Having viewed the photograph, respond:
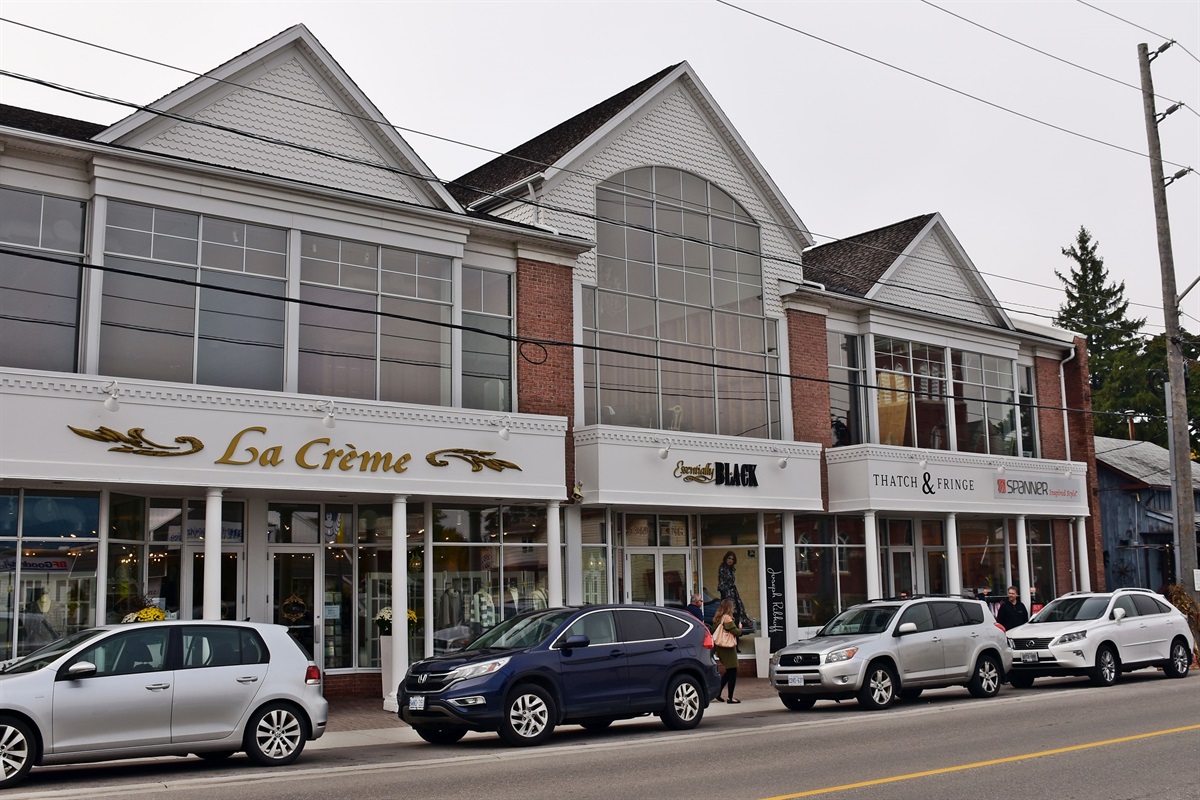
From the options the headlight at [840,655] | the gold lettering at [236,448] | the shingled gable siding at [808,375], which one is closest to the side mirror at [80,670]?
the gold lettering at [236,448]

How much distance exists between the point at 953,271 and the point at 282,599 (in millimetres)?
19689

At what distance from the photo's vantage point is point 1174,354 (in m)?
26.2

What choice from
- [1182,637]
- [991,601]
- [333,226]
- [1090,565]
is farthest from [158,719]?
[1090,565]

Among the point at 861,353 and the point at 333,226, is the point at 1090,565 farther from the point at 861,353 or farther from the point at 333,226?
the point at 333,226

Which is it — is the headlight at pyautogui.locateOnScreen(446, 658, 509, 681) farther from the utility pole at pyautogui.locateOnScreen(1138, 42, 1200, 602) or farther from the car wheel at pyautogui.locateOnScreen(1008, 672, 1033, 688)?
the utility pole at pyautogui.locateOnScreen(1138, 42, 1200, 602)

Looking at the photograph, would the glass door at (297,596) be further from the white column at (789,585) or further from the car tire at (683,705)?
the white column at (789,585)

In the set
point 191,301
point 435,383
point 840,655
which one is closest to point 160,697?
point 191,301

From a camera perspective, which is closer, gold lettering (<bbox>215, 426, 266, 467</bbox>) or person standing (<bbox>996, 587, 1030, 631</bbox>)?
gold lettering (<bbox>215, 426, 266, 467</bbox>)

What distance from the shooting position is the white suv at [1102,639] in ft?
69.6

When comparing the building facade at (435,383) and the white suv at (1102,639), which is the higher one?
the building facade at (435,383)

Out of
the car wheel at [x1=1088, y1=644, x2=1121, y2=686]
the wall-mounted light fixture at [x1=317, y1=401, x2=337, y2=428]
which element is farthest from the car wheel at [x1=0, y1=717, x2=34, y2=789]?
the car wheel at [x1=1088, y1=644, x2=1121, y2=686]

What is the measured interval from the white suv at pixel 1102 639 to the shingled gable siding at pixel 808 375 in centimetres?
641

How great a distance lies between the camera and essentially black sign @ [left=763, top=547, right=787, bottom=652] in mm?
26125

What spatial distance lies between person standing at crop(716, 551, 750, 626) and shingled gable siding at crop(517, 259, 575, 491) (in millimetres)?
5205
